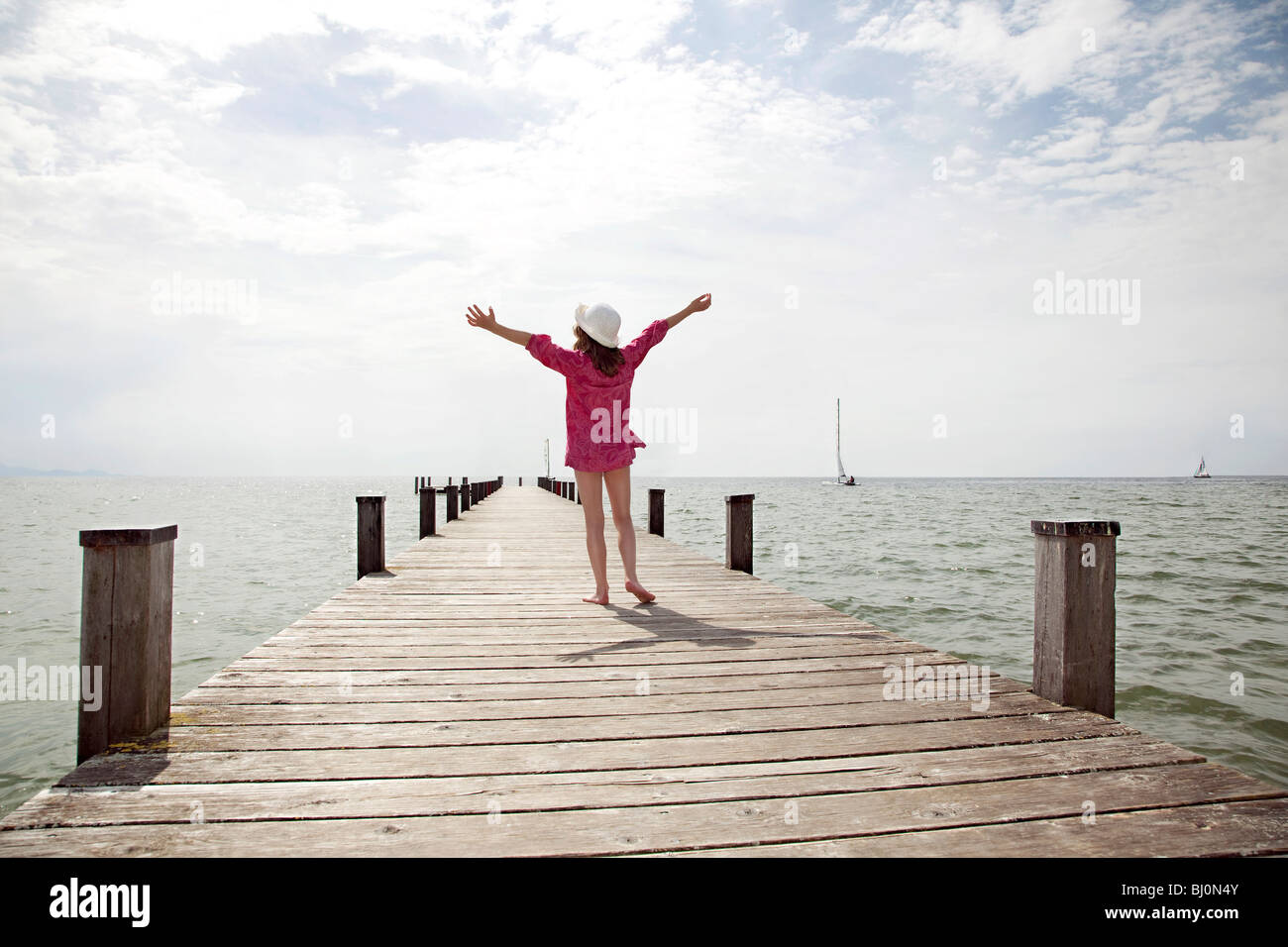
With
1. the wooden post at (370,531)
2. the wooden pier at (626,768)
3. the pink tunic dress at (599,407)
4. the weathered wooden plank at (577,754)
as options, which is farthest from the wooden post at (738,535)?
the weathered wooden plank at (577,754)

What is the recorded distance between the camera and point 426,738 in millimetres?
2562

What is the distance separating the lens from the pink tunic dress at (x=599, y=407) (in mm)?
4551

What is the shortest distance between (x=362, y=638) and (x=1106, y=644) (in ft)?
12.4

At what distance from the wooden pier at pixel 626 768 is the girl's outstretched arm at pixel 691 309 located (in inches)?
83.1

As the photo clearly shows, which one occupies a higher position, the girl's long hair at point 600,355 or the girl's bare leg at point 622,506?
the girl's long hair at point 600,355

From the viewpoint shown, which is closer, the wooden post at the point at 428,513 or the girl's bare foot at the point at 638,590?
the girl's bare foot at the point at 638,590

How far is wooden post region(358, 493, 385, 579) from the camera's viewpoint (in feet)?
21.6

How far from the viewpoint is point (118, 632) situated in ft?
7.66

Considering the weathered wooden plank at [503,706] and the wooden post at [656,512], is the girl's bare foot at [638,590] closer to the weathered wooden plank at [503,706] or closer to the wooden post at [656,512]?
the weathered wooden plank at [503,706]

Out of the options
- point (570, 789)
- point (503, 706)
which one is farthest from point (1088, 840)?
point (503, 706)

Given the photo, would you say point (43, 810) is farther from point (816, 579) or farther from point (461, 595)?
→ point (816, 579)

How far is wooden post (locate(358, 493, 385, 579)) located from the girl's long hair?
9.93ft

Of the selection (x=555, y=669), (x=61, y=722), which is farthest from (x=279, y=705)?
(x=61, y=722)

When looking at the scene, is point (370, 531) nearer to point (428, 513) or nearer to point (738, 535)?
point (738, 535)
